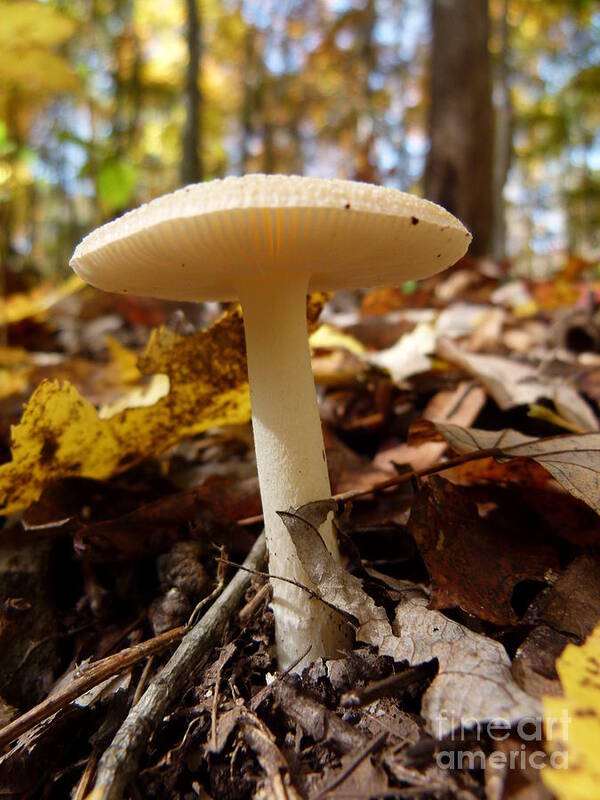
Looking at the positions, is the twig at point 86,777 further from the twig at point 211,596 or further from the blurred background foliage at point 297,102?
the blurred background foliage at point 297,102

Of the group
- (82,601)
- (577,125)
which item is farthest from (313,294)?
(577,125)

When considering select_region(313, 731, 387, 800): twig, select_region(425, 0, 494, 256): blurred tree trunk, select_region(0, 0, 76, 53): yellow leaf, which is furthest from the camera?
select_region(425, 0, 494, 256): blurred tree trunk

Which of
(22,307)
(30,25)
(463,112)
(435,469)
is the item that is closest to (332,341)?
(435,469)

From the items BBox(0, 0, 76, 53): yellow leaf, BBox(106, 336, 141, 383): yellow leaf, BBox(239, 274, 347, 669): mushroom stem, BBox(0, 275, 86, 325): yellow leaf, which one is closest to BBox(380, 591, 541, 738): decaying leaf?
BBox(239, 274, 347, 669): mushroom stem

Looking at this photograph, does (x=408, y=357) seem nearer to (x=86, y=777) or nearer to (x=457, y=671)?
(x=457, y=671)

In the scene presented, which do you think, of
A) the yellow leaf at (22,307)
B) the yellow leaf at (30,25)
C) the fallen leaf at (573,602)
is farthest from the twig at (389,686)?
the yellow leaf at (22,307)

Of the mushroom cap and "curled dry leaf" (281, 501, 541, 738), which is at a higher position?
the mushroom cap

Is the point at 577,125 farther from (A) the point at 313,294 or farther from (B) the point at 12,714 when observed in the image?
(B) the point at 12,714

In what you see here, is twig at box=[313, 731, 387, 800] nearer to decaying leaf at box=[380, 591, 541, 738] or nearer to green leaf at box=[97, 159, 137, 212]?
decaying leaf at box=[380, 591, 541, 738]
